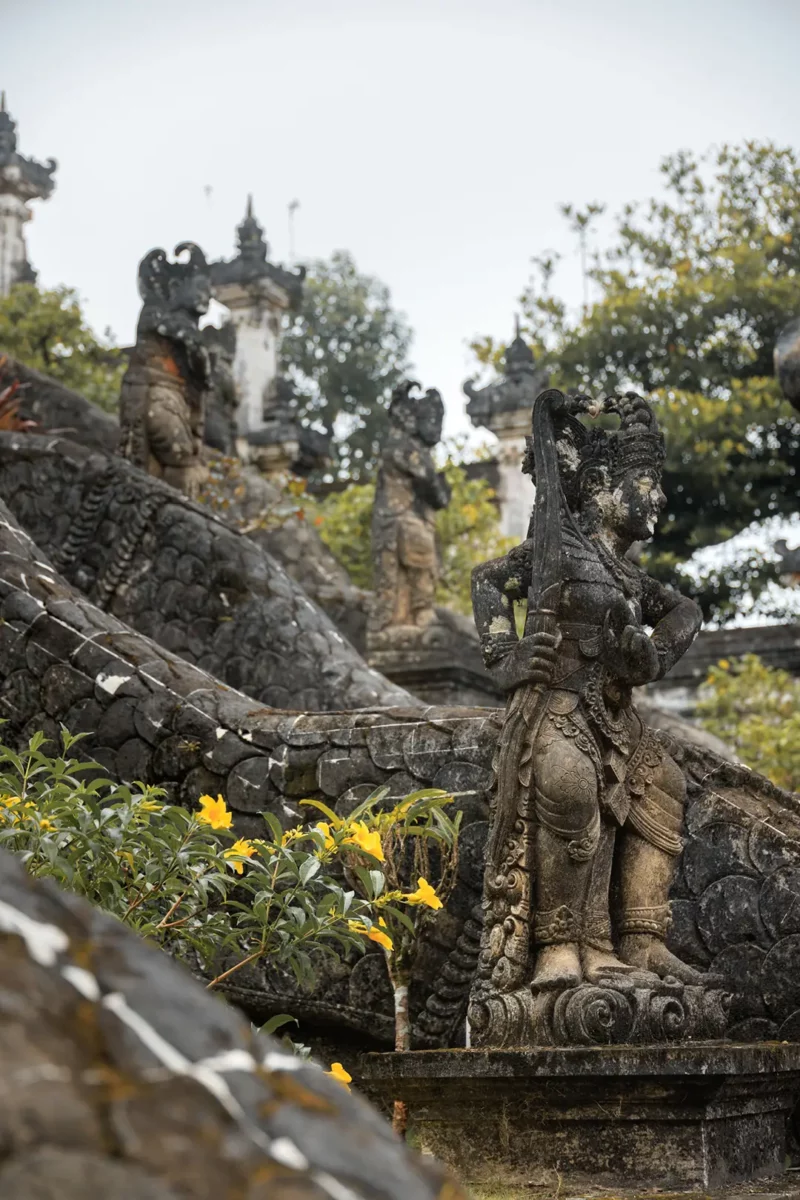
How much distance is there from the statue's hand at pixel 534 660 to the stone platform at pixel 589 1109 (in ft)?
3.42

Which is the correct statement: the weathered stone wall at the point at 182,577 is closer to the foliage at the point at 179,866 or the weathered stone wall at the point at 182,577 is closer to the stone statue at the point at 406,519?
the stone statue at the point at 406,519

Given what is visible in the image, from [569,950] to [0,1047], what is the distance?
11.4 ft

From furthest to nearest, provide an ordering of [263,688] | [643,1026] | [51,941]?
[263,688], [643,1026], [51,941]

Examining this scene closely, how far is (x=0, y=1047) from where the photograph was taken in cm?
156

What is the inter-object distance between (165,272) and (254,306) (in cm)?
721

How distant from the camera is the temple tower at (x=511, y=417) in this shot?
1850 centimetres

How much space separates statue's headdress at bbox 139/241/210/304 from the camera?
1241 centimetres

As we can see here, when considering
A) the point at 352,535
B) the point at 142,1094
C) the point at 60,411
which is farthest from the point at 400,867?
the point at 352,535

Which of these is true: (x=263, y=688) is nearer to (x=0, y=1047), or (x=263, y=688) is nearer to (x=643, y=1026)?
(x=643, y=1026)

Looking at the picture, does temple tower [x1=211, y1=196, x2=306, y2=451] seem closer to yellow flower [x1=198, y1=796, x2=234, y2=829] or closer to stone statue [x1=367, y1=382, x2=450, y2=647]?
stone statue [x1=367, y1=382, x2=450, y2=647]

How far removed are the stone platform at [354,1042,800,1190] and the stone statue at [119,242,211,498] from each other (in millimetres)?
7421

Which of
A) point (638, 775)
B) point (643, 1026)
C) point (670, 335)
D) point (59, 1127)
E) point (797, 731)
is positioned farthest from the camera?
point (670, 335)

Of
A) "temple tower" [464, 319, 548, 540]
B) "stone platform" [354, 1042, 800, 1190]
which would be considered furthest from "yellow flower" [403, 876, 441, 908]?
"temple tower" [464, 319, 548, 540]

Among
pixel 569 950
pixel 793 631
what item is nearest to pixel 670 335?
pixel 793 631
